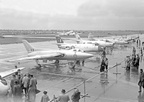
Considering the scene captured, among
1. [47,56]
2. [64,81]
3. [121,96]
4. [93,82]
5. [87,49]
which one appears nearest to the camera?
[121,96]

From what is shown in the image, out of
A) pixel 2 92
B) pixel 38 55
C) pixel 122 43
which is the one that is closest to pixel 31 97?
pixel 2 92

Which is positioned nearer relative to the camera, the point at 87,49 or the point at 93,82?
the point at 93,82

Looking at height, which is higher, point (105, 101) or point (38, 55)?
point (38, 55)

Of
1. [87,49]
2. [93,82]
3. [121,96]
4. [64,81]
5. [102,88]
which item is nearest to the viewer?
[121,96]

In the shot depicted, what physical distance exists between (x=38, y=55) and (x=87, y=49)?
38.6 ft

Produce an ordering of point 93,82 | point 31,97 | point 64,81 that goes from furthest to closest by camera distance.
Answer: point 64,81
point 93,82
point 31,97

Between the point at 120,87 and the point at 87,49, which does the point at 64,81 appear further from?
the point at 87,49

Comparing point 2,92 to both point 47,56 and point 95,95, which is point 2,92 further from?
point 47,56

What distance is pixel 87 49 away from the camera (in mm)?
36281

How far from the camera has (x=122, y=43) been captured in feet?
197

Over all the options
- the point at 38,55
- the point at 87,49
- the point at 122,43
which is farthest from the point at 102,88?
the point at 122,43

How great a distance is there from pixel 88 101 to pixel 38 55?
54.0 ft

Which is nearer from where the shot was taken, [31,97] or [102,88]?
[31,97]

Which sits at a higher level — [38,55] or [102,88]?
[38,55]
